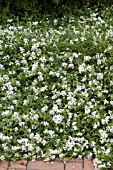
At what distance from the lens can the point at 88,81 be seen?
15.7 feet

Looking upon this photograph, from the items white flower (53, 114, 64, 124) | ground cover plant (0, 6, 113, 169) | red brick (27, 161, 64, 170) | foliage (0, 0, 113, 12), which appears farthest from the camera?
foliage (0, 0, 113, 12)

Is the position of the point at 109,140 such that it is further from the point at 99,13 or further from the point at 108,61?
the point at 99,13

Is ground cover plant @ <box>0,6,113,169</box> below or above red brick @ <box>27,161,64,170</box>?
above

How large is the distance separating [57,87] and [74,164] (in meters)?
1.00

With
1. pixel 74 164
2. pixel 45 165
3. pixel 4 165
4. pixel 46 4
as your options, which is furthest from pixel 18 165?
pixel 46 4

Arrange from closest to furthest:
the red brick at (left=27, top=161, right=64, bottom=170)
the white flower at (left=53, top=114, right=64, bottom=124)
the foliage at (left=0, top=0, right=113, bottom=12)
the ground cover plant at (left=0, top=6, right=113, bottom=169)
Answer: the red brick at (left=27, top=161, right=64, bottom=170) → the ground cover plant at (left=0, top=6, right=113, bottom=169) → the white flower at (left=53, top=114, right=64, bottom=124) → the foliage at (left=0, top=0, right=113, bottom=12)

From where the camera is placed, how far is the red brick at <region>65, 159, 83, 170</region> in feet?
13.2

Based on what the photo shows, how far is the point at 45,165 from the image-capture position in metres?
4.05

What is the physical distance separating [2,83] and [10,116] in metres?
0.53

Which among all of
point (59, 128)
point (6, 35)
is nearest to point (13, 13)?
A: point (6, 35)

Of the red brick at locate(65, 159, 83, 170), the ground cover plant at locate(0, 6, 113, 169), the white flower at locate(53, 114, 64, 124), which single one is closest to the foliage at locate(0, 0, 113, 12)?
the ground cover plant at locate(0, 6, 113, 169)

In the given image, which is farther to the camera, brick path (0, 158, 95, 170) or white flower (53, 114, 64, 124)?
white flower (53, 114, 64, 124)

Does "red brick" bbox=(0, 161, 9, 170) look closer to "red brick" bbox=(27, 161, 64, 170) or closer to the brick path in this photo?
the brick path

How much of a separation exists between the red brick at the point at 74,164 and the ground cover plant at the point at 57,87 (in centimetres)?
6
